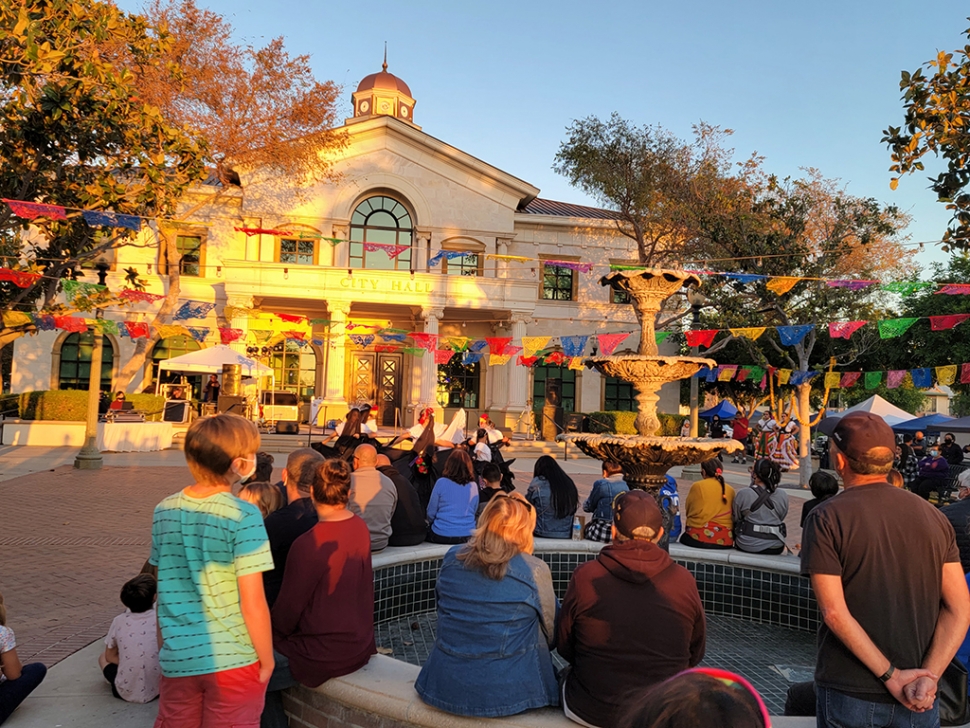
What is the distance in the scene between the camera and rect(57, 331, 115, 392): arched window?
28750 millimetres

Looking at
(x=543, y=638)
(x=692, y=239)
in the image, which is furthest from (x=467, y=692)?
(x=692, y=239)

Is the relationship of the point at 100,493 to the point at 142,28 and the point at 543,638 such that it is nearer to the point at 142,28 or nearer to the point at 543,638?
the point at 142,28

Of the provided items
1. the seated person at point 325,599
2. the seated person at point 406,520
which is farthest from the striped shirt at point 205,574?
the seated person at point 406,520

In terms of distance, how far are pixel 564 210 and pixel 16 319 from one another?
2582 centimetres

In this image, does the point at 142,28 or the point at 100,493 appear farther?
the point at 100,493

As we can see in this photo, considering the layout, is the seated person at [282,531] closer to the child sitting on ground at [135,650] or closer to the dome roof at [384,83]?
the child sitting on ground at [135,650]

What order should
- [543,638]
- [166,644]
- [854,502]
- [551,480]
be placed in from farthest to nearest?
[551,480] → [543,638] → [166,644] → [854,502]

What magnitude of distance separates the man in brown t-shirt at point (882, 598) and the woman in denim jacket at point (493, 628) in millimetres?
1306

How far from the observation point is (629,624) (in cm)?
335

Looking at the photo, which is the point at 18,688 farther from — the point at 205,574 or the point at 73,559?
the point at 73,559

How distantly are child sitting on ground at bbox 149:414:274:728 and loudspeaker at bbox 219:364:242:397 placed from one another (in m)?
23.0

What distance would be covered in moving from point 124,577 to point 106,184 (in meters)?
7.79

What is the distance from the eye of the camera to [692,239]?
28609 mm

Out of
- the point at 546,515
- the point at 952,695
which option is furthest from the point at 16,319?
the point at 952,695
